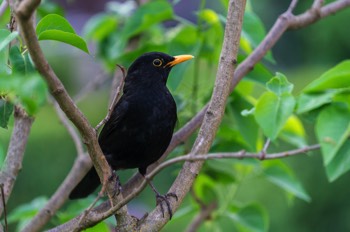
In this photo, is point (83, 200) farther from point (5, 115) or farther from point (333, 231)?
point (333, 231)

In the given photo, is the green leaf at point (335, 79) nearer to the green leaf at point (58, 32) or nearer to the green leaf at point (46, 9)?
the green leaf at point (58, 32)

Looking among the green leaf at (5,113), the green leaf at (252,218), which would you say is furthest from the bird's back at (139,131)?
the green leaf at (5,113)

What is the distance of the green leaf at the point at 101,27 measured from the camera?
4.26 m

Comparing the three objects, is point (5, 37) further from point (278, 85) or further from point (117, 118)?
point (117, 118)

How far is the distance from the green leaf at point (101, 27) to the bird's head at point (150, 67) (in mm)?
442

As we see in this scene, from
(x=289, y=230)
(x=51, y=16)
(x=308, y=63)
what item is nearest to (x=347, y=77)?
(x=51, y=16)

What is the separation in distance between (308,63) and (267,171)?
224 inches

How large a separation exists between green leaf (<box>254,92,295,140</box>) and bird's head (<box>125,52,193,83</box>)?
1.43 m

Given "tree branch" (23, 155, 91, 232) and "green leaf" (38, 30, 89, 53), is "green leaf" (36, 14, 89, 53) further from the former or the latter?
"tree branch" (23, 155, 91, 232)

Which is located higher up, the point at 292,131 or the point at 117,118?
the point at 117,118

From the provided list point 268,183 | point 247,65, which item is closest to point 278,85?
point 247,65

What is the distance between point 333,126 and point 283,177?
3.83ft

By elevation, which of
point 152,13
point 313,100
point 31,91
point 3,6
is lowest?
point 152,13

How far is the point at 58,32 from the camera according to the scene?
2197 millimetres
